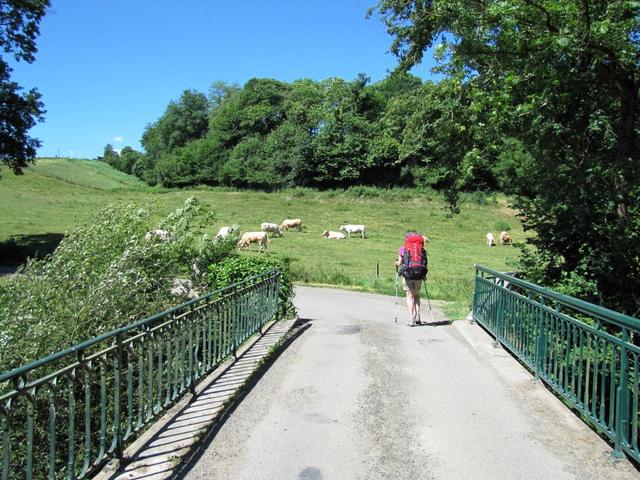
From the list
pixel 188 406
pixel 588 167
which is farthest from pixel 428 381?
pixel 588 167

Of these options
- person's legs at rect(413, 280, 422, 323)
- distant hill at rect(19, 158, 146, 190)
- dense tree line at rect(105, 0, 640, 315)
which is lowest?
person's legs at rect(413, 280, 422, 323)

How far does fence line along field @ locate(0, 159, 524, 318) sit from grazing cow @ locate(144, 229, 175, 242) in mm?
561

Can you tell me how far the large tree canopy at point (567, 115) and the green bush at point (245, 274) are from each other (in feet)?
16.4

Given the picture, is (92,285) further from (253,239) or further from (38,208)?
(38,208)

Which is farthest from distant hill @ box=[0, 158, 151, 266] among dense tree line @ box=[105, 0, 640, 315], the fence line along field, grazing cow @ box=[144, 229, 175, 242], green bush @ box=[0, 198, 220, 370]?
dense tree line @ box=[105, 0, 640, 315]

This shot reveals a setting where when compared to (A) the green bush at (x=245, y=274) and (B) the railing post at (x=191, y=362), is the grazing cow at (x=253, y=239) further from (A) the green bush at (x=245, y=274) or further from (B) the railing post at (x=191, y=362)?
(B) the railing post at (x=191, y=362)

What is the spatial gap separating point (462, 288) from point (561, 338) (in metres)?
12.6

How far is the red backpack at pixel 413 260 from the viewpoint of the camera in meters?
11.0

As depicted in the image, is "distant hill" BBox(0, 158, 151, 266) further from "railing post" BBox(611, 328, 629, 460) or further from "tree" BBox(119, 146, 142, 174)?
"tree" BBox(119, 146, 142, 174)

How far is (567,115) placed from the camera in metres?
10.5

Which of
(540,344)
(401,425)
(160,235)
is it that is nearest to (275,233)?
(160,235)

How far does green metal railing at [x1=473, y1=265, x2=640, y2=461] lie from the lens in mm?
Answer: 4434

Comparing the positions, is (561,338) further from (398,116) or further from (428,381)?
(398,116)

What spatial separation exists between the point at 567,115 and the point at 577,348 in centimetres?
624
